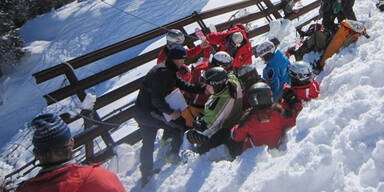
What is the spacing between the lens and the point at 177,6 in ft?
72.9

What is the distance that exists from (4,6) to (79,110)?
17885 mm

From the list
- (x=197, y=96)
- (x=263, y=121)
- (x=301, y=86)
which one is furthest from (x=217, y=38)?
(x=263, y=121)

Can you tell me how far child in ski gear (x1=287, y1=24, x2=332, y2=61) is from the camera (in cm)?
523

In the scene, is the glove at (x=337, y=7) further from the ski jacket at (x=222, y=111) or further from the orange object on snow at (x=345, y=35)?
the ski jacket at (x=222, y=111)

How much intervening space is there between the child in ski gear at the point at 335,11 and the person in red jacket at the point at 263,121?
10.4ft

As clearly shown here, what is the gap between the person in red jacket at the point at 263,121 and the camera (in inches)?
117

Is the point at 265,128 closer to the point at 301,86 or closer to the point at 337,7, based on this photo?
the point at 301,86

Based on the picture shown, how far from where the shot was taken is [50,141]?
5.59ft

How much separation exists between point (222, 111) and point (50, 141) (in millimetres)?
2201

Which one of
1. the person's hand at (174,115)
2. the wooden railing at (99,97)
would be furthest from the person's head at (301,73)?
the wooden railing at (99,97)

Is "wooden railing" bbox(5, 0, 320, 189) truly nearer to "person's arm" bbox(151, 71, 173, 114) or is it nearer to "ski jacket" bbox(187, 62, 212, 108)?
"ski jacket" bbox(187, 62, 212, 108)

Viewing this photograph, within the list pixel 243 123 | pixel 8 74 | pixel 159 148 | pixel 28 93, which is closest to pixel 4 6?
pixel 8 74

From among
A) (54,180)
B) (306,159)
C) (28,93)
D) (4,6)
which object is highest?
(4,6)

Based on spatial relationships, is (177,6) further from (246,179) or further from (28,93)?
(246,179)
